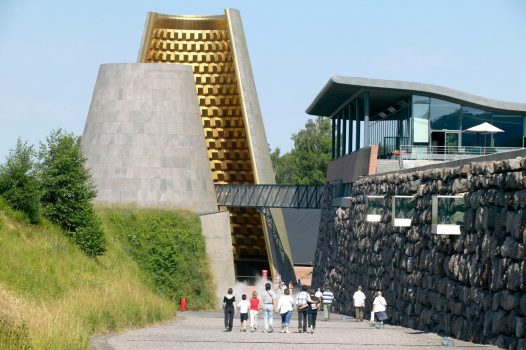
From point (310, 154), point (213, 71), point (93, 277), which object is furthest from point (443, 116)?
point (310, 154)

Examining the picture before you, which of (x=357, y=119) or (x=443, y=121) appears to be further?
(x=357, y=119)

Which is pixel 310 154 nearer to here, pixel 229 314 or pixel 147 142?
pixel 147 142

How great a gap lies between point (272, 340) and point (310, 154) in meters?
98.0

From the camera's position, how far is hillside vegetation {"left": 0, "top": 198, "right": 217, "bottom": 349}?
1839 centimetres

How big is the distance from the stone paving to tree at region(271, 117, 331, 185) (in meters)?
90.6

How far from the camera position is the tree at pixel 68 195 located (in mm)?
37719

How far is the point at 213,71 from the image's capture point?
61438mm

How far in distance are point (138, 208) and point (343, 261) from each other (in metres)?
12.1

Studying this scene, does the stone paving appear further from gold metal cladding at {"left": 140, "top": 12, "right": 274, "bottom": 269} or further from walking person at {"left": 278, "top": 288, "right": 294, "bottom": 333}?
gold metal cladding at {"left": 140, "top": 12, "right": 274, "bottom": 269}

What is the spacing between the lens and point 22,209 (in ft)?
112

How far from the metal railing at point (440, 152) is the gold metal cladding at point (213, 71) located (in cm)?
1595

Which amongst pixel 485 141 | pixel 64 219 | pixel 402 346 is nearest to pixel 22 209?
pixel 64 219

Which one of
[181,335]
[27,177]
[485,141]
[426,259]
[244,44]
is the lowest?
[181,335]

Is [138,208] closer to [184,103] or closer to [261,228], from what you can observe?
[184,103]
